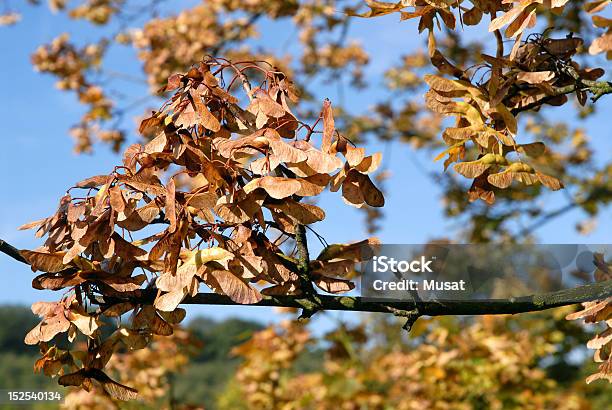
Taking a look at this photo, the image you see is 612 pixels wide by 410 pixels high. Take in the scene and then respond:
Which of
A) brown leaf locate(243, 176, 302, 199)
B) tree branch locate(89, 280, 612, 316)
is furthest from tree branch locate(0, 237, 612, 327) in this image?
brown leaf locate(243, 176, 302, 199)

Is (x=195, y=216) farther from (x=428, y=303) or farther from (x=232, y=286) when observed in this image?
(x=428, y=303)

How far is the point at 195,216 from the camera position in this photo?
1262mm

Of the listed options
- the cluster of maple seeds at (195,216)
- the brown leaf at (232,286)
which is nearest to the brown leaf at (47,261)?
the cluster of maple seeds at (195,216)

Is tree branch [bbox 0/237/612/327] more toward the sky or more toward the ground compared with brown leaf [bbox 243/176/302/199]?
more toward the ground

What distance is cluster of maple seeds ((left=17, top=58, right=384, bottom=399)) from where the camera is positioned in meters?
1.17

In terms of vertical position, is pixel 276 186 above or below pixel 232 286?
above

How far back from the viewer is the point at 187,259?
1196mm

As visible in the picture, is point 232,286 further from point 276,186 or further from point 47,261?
point 47,261

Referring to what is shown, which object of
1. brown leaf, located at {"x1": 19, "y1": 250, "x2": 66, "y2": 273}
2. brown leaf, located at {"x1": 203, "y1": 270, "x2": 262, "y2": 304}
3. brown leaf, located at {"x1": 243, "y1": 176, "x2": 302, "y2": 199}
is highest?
brown leaf, located at {"x1": 243, "y1": 176, "x2": 302, "y2": 199}

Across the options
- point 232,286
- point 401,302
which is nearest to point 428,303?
point 401,302

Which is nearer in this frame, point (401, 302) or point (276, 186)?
point (276, 186)

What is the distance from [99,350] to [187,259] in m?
0.31

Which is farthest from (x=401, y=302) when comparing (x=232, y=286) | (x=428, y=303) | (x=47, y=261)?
(x=47, y=261)

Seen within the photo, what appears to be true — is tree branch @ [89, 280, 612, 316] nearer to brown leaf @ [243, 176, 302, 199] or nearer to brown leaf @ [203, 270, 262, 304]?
brown leaf @ [203, 270, 262, 304]
